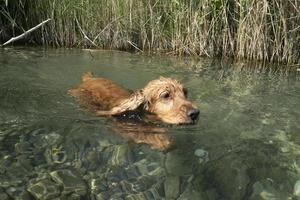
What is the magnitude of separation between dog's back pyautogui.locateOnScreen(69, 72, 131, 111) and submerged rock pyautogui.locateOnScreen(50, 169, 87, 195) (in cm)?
174

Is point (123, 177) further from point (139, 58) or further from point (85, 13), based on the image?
point (85, 13)

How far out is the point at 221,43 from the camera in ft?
32.4

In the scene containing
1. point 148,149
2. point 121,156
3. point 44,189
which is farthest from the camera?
point 148,149

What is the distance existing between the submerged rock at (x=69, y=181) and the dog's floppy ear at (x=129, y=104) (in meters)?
1.44

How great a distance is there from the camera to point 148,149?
4.81 metres

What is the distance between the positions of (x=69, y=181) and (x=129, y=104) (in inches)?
67.0

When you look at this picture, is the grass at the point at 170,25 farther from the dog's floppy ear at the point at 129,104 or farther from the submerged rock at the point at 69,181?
the submerged rock at the point at 69,181

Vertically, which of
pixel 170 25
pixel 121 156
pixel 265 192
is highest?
pixel 170 25

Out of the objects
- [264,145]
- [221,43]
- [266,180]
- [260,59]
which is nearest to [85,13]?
[221,43]

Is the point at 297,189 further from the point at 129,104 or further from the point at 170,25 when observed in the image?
the point at 170,25

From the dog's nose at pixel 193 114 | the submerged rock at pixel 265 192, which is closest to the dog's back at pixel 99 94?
the dog's nose at pixel 193 114

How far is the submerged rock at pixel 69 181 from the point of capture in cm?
396

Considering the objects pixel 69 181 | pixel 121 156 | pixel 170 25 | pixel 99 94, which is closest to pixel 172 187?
pixel 121 156

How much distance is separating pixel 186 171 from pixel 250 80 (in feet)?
13.7
